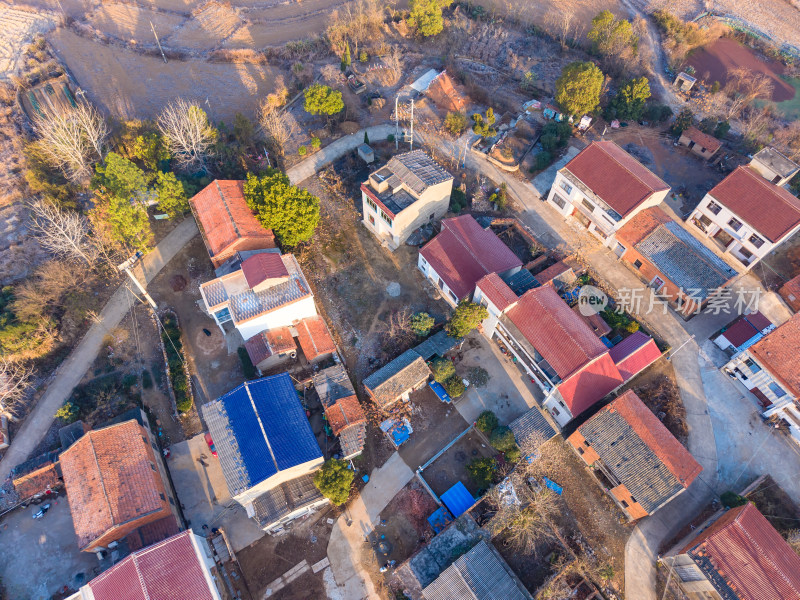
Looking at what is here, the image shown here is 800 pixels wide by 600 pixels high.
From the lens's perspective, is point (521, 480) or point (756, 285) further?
point (756, 285)

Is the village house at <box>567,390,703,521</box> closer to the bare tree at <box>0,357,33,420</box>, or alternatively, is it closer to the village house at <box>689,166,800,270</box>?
the village house at <box>689,166,800,270</box>

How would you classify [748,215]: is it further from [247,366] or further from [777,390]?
[247,366]

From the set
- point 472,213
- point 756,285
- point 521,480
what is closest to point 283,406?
point 521,480

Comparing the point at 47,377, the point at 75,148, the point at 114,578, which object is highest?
the point at 75,148

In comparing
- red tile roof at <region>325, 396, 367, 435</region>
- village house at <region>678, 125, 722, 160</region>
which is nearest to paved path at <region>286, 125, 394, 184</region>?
red tile roof at <region>325, 396, 367, 435</region>

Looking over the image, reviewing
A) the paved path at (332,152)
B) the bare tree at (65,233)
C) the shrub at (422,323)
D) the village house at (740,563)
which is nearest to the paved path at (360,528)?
the shrub at (422,323)

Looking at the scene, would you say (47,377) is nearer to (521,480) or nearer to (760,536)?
(521,480)

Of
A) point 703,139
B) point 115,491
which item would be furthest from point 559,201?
point 115,491
